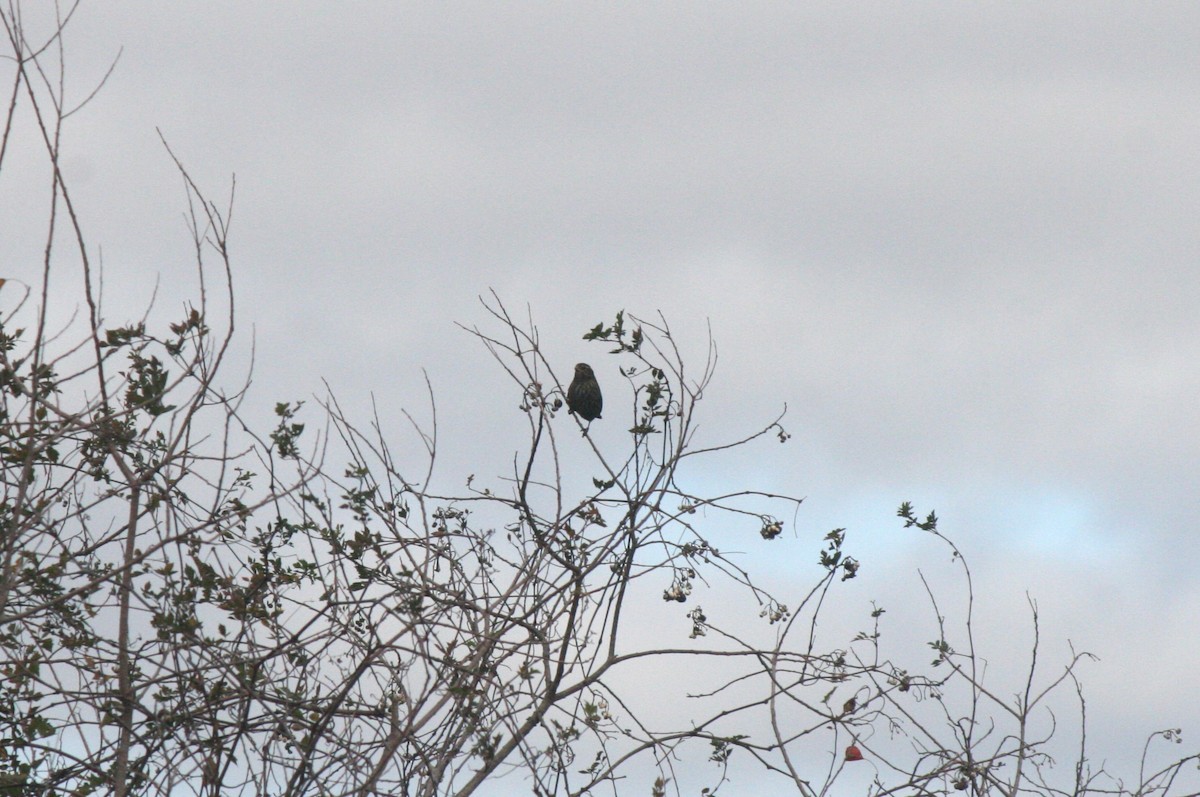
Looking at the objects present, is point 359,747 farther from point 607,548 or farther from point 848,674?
point 848,674

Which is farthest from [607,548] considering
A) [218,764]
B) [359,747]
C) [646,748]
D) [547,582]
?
[218,764]

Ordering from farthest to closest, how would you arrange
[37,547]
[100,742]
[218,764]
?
[37,547], [100,742], [218,764]

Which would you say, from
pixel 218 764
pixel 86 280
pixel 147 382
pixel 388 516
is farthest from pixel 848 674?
pixel 86 280

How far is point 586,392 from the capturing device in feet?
37.6

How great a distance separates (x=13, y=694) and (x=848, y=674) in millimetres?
3785

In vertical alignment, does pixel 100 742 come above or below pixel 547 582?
below

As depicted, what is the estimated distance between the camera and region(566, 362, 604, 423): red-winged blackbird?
1138 centimetres

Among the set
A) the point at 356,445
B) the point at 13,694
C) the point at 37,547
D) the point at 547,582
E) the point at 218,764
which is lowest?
the point at 218,764

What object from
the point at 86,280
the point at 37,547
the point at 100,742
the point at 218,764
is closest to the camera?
the point at 86,280

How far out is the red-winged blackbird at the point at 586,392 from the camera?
11.4m

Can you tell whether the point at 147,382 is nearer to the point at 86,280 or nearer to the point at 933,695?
the point at 86,280

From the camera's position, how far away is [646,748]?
598 cm

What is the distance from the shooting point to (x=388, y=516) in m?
6.17

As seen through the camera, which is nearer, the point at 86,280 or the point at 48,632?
the point at 86,280
